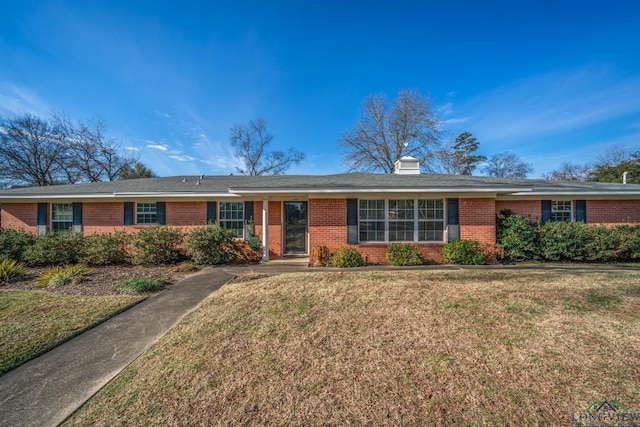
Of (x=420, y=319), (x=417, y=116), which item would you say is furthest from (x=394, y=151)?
(x=420, y=319)

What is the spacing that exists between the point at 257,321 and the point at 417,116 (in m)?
25.5

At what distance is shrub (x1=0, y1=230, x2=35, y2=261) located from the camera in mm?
8539

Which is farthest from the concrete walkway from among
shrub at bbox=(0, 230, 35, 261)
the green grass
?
shrub at bbox=(0, 230, 35, 261)

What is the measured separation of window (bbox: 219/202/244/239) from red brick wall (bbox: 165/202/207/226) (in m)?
0.76

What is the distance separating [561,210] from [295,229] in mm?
10908

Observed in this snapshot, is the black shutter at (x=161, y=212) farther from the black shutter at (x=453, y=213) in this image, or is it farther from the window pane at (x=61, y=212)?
the black shutter at (x=453, y=213)

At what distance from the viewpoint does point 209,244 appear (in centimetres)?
883

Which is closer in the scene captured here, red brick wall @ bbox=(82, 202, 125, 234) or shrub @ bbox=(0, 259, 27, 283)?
shrub @ bbox=(0, 259, 27, 283)

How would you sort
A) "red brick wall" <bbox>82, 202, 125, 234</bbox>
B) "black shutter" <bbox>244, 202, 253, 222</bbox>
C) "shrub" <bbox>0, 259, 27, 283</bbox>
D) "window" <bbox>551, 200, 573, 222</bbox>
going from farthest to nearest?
"red brick wall" <bbox>82, 202, 125, 234</bbox> < "window" <bbox>551, 200, 573, 222</bbox> < "black shutter" <bbox>244, 202, 253, 222</bbox> < "shrub" <bbox>0, 259, 27, 283</bbox>

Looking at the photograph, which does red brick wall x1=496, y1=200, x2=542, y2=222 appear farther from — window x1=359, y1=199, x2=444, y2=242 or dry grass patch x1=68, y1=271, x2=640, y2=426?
dry grass patch x1=68, y1=271, x2=640, y2=426

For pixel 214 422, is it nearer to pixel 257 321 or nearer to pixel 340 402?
pixel 340 402

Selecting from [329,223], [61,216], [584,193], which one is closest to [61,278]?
[61,216]

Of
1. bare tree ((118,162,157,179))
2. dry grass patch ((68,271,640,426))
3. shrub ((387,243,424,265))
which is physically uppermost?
bare tree ((118,162,157,179))

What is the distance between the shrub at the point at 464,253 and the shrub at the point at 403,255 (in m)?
0.98
